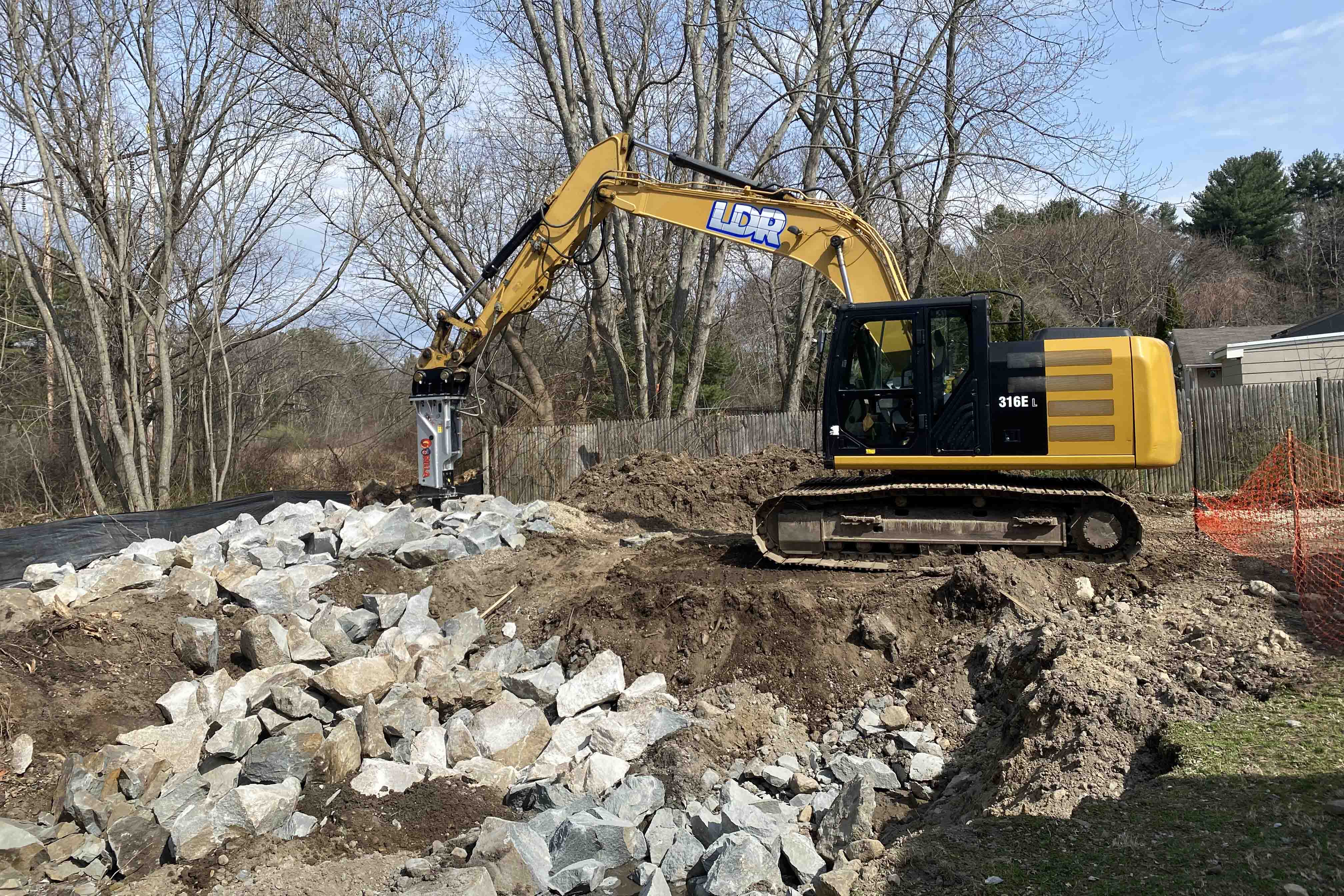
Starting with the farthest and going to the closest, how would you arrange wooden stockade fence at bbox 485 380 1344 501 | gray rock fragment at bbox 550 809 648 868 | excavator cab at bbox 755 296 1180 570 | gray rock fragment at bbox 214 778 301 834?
wooden stockade fence at bbox 485 380 1344 501 < excavator cab at bbox 755 296 1180 570 < gray rock fragment at bbox 214 778 301 834 < gray rock fragment at bbox 550 809 648 868

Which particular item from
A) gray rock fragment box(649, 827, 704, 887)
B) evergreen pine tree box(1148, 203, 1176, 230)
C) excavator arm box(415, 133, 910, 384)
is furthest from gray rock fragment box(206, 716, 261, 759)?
evergreen pine tree box(1148, 203, 1176, 230)

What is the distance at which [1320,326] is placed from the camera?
23.2 meters

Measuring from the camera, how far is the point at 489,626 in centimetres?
847

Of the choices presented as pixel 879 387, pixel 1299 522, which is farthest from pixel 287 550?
pixel 1299 522

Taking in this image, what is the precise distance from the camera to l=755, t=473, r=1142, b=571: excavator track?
811 centimetres

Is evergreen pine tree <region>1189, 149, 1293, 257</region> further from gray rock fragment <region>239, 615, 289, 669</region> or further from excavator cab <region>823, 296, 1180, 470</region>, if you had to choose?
gray rock fragment <region>239, 615, 289, 669</region>

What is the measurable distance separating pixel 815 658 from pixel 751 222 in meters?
4.86

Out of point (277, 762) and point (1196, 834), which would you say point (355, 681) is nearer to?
point (277, 762)

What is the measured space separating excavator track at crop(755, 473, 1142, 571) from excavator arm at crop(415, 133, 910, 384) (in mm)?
1996

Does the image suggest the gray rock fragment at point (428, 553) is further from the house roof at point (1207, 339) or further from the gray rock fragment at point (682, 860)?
the house roof at point (1207, 339)

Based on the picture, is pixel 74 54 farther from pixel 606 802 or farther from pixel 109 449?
pixel 606 802

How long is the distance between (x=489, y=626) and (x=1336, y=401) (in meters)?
12.1

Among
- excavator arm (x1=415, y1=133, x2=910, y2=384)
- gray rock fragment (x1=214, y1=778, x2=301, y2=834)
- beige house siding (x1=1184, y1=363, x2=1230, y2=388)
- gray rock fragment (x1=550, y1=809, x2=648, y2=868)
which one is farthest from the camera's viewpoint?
beige house siding (x1=1184, y1=363, x2=1230, y2=388)

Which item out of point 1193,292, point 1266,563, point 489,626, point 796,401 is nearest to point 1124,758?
point 1266,563
